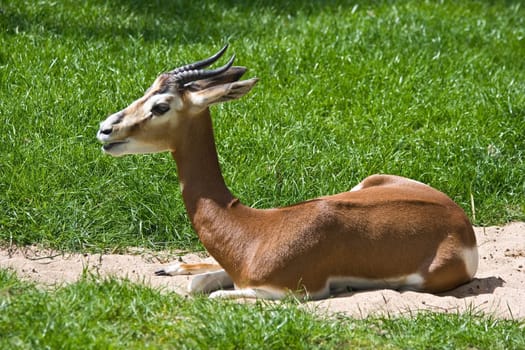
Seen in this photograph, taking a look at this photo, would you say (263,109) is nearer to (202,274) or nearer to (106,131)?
(202,274)

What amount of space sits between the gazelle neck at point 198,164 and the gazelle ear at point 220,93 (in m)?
0.11

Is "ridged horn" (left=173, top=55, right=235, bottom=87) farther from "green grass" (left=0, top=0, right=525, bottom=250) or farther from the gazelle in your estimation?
"green grass" (left=0, top=0, right=525, bottom=250)

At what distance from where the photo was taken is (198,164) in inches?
231

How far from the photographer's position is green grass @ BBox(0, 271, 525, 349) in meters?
4.70

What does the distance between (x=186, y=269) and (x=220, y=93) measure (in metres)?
1.22

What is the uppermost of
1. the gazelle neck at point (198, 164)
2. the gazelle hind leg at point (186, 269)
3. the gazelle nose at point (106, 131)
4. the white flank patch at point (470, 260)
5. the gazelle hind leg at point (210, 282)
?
the gazelle nose at point (106, 131)

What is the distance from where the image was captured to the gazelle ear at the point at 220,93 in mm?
5555

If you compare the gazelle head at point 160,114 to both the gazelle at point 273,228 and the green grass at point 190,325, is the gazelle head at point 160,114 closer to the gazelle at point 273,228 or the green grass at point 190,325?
the gazelle at point 273,228

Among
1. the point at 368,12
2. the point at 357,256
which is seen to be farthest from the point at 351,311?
the point at 368,12

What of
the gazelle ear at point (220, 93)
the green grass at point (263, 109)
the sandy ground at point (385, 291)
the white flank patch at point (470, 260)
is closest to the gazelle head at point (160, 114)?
the gazelle ear at point (220, 93)

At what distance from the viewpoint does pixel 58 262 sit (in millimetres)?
6375

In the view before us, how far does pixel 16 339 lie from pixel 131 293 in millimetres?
791

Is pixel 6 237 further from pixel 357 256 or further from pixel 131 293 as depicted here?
pixel 357 256

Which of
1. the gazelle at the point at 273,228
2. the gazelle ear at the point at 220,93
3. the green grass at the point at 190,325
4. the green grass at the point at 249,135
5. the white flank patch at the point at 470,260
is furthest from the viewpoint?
the white flank patch at the point at 470,260
